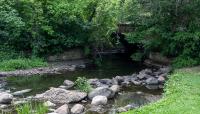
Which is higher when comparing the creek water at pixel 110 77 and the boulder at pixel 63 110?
the boulder at pixel 63 110

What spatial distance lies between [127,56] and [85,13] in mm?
6888

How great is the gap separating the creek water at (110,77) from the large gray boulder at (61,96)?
2.14 ft

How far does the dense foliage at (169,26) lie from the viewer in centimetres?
2538

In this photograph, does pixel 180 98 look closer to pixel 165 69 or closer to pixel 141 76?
pixel 141 76

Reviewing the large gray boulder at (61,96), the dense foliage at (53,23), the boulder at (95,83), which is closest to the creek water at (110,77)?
the large gray boulder at (61,96)

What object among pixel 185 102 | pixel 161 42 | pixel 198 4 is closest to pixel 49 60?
pixel 161 42

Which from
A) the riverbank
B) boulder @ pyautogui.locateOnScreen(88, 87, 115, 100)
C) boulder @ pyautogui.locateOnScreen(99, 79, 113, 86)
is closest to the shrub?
boulder @ pyautogui.locateOnScreen(88, 87, 115, 100)

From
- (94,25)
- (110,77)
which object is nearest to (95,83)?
(110,77)

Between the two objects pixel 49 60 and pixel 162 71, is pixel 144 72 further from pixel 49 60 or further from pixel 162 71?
pixel 49 60

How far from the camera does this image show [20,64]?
26969 millimetres

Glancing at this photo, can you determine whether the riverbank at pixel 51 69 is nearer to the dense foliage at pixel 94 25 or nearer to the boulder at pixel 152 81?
the dense foliage at pixel 94 25

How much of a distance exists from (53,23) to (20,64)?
14.4ft

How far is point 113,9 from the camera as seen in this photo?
28.9 meters

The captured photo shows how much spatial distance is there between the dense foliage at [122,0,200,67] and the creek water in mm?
2406
